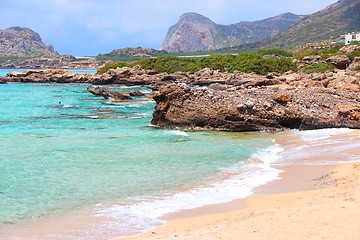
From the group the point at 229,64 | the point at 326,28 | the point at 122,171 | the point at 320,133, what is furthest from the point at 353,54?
the point at 326,28

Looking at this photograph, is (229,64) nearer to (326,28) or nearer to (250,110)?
(250,110)

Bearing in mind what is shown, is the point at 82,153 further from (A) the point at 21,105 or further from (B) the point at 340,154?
(A) the point at 21,105

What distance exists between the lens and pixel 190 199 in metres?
10.7

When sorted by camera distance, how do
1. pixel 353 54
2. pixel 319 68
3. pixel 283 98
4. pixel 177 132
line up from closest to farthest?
pixel 177 132 < pixel 283 98 < pixel 319 68 < pixel 353 54

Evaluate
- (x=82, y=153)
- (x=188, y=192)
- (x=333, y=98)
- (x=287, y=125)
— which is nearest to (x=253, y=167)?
(x=188, y=192)

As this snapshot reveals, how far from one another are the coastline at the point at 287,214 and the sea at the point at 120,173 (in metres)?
0.51

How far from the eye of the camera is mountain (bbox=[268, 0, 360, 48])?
15825 cm

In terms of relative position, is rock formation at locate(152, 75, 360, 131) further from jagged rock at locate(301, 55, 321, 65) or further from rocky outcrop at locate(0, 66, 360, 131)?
jagged rock at locate(301, 55, 321, 65)

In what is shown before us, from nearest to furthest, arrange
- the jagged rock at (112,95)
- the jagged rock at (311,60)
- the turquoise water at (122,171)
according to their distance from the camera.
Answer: the turquoise water at (122,171) → the jagged rock at (112,95) → the jagged rock at (311,60)

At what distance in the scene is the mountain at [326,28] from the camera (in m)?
158

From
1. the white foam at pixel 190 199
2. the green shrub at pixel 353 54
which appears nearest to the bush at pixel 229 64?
the green shrub at pixel 353 54

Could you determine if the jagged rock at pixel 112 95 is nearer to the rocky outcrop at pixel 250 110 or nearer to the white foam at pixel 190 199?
the rocky outcrop at pixel 250 110

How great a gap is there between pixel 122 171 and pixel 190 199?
359 centimetres

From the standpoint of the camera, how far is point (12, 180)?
1241cm
